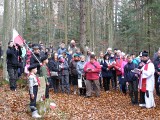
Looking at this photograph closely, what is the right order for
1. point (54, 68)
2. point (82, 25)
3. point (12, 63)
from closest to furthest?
point (12, 63)
point (54, 68)
point (82, 25)

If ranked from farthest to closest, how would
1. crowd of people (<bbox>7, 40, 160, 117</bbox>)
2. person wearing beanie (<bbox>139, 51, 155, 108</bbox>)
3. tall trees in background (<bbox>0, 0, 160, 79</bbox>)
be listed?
tall trees in background (<bbox>0, 0, 160, 79</bbox>), crowd of people (<bbox>7, 40, 160, 117</bbox>), person wearing beanie (<bbox>139, 51, 155, 108</bbox>)

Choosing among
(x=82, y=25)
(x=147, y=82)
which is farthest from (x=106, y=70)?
(x=147, y=82)

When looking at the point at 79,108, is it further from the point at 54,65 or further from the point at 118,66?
the point at 118,66

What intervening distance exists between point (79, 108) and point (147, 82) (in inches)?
117

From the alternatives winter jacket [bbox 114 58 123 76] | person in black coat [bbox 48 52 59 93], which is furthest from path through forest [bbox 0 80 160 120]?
winter jacket [bbox 114 58 123 76]

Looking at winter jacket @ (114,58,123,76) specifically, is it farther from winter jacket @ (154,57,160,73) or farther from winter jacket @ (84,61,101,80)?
winter jacket @ (154,57,160,73)

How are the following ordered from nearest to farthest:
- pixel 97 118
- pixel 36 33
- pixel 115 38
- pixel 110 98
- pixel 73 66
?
pixel 97 118 < pixel 110 98 < pixel 73 66 < pixel 36 33 < pixel 115 38

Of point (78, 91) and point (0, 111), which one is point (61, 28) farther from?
point (0, 111)

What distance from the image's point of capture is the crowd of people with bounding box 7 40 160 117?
12828 mm

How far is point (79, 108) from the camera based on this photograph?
12320mm

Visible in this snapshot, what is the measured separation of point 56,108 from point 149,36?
16596 mm

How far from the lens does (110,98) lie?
14977 millimetres

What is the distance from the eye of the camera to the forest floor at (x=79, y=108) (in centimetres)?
1014

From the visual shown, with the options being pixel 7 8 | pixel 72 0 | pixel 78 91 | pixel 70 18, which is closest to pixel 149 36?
pixel 78 91
